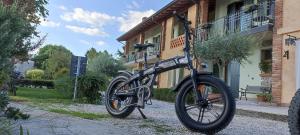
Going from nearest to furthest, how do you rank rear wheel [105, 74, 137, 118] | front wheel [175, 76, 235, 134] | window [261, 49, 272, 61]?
front wheel [175, 76, 235, 134]
rear wheel [105, 74, 137, 118]
window [261, 49, 272, 61]

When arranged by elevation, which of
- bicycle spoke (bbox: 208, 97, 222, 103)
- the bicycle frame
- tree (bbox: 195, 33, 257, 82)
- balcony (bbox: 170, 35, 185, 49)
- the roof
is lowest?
bicycle spoke (bbox: 208, 97, 222, 103)

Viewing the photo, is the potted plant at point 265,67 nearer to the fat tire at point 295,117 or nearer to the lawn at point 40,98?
the lawn at point 40,98

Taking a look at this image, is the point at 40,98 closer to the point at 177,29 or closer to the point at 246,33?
the point at 246,33

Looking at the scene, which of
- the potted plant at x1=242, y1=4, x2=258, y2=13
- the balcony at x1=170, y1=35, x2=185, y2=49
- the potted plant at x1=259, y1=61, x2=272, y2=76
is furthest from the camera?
the balcony at x1=170, y1=35, x2=185, y2=49

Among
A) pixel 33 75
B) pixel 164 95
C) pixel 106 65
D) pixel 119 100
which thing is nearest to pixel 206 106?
pixel 119 100

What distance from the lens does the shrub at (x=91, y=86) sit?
34.5 feet

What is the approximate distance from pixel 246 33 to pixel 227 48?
1.59m

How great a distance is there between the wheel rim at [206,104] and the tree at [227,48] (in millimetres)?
10126

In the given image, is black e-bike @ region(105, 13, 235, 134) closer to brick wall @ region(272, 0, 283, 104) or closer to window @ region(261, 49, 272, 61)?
brick wall @ region(272, 0, 283, 104)

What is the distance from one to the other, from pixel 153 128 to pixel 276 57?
33.6 ft

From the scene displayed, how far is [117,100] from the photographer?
6.13 m

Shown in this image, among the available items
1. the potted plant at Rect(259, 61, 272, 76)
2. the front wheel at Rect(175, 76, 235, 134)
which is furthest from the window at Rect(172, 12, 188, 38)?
the front wheel at Rect(175, 76, 235, 134)

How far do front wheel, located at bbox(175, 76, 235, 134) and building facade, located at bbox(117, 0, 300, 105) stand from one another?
6.34 feet

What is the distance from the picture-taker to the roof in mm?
22283
